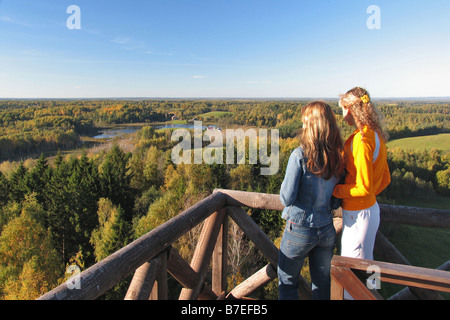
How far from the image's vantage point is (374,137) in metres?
1.90

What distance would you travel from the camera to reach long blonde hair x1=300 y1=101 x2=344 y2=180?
187cm

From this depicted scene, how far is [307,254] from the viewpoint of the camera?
2.11 metres

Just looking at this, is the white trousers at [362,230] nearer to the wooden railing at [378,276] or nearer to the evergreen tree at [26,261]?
the wooden railing at [378,276]

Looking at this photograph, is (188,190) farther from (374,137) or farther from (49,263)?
(374,137)

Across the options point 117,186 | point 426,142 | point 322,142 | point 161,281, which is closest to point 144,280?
point 161,281

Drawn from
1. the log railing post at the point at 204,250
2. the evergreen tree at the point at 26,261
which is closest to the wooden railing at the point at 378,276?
the log railing post at the point at 204,250

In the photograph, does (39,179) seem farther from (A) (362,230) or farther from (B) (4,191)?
(A) (362,230)

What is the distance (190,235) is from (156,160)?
2490cm

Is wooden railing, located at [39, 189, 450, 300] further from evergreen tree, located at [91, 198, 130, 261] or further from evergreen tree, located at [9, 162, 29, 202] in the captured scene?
evergreen tree, located at [9, 162, 29, 202]

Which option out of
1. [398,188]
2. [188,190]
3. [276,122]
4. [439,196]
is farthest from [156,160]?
[439,196]

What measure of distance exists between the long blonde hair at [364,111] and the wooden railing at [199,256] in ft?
2.82

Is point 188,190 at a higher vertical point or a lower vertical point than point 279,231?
higher

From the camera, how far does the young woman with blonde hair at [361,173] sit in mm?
1874

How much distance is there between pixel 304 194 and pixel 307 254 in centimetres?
50
